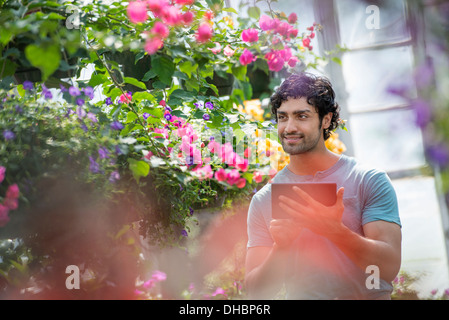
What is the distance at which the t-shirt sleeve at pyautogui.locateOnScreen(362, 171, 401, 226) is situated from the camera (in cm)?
100

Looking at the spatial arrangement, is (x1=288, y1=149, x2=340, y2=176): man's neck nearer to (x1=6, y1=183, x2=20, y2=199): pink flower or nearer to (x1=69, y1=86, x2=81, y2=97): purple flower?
(x1=69, y1=86, x2=81, y2=97): purple flower

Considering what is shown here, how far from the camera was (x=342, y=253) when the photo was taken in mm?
993

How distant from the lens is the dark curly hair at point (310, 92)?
1.11m

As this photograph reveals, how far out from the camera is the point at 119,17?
3.24ft

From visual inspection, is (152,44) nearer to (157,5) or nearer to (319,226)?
(157,5)

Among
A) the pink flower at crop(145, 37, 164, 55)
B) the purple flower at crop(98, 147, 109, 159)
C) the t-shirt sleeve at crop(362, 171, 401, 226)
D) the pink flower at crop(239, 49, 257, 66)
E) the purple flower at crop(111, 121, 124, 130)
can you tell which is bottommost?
the t-shirt sleeve at crop(362, 171, 401, 226)

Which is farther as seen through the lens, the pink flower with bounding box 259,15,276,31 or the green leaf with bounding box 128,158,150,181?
the pink flower with bounding box 259,15,276,31

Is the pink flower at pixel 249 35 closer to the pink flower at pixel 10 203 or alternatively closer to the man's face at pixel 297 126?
the man's face at pixel 297 126

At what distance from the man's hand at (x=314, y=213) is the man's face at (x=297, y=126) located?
222mm

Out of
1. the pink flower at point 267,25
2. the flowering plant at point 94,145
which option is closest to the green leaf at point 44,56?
the flowering plant at point 94,145

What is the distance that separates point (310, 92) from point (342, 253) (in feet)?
1.36

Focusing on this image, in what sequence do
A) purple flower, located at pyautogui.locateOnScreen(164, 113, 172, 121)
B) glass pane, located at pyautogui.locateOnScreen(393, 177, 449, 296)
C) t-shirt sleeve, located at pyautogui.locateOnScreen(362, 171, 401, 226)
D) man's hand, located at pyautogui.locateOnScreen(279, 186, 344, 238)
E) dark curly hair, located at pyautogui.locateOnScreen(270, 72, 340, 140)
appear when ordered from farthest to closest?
glass pane, located at pyautogui.locateOnScreen(393, 177, 449, 296)
purple flower, located at pyautogui.locateOnScreen(164, 113, 172, 121)
dark curly hair, located at pyautogui.locateOnScreen(270, 72, 340, 140)
t-shirt sleeve, located at pyautogui.locateOnScreen(362, 171, 401, 226)
man's hand, located at pyautogui.locateOnScreen(279, 186, 344, 238)

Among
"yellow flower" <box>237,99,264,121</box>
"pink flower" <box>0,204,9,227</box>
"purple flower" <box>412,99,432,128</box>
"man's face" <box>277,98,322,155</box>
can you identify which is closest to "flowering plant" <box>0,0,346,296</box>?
"pink flower" <box>0,204,9,227</box>

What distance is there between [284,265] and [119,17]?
703mm
